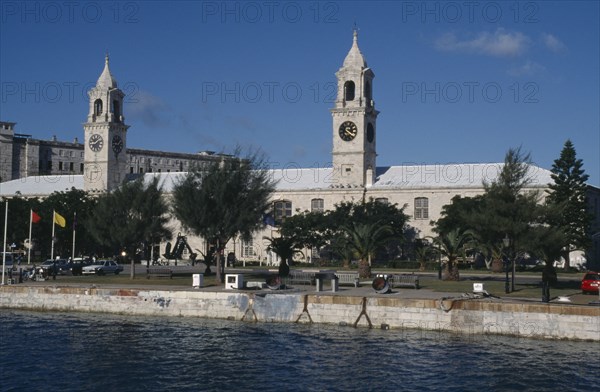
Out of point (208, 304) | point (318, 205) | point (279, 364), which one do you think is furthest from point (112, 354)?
point (318, 205)

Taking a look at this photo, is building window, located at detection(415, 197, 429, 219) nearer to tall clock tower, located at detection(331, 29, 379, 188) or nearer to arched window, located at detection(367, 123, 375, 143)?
tall clock tower, located at detection(331, 29, 379, 188)

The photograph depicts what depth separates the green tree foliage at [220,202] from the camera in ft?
175

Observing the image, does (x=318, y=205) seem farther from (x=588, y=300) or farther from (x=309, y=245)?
(x=588, y=300)

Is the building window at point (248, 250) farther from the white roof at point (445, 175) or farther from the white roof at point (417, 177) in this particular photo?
the white roof at point (445, 175)

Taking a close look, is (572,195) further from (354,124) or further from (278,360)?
(278,360)

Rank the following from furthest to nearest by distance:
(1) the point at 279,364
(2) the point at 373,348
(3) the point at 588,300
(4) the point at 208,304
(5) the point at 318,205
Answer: (5) the point at 318,205
(4) the point at 208,304
(3) the point at 588,300
(2) the point at 373,348
(1) the point at 279,364

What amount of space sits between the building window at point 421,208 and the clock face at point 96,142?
3982 cm

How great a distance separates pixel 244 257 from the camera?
306 ft

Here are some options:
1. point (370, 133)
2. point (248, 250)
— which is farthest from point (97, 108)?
point (370, 133)

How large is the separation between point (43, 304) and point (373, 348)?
21.8 metres

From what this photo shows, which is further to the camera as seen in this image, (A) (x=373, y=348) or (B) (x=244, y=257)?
(B) (x=244, y=257)

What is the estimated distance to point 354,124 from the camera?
86.1 m

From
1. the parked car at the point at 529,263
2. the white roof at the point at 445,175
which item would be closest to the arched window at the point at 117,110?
the white roof at the point at 445,175

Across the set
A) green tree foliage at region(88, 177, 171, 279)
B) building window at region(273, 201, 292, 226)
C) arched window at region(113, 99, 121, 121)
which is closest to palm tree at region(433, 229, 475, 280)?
green tree foliage at region(88, 177, 171, 279)
